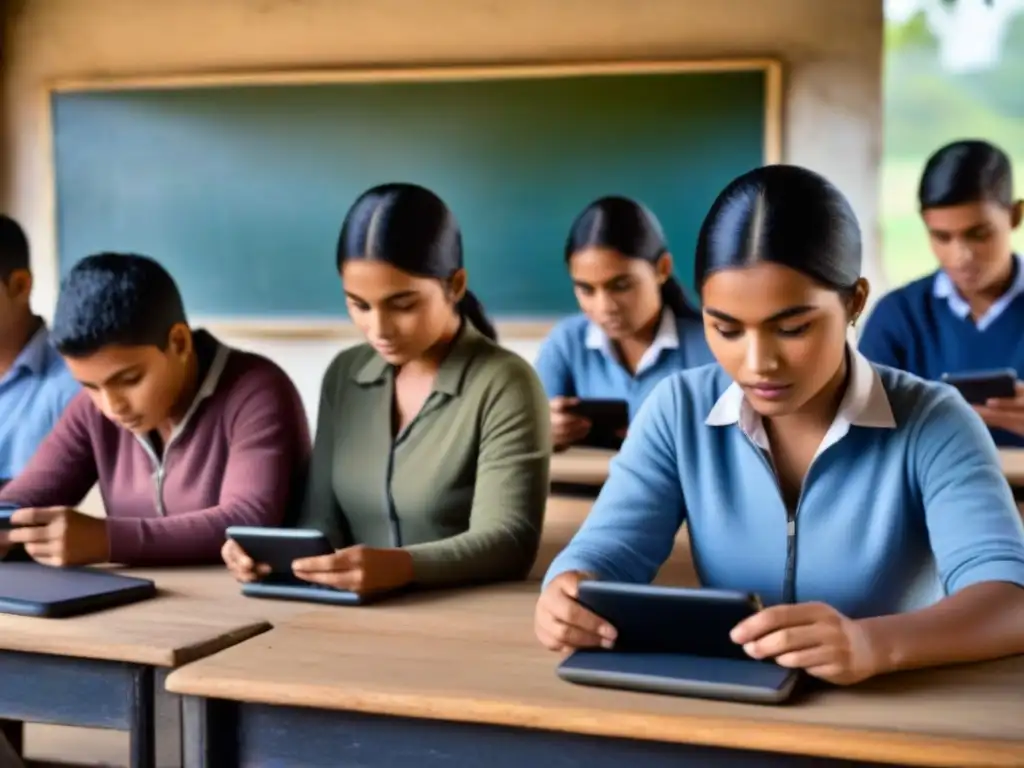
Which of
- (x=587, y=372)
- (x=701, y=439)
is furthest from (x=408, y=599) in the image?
(x=587, y=372)

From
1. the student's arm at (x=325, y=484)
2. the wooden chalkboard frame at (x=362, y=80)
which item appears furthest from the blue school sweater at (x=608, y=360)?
the student's arm at (x=325, y=484)

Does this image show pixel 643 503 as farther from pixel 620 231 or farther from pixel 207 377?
pixel 620 231

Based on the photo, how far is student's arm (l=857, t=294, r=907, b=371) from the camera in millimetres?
3203

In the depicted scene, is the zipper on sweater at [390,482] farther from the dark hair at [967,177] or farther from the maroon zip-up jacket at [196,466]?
the dark hair at [967,177]

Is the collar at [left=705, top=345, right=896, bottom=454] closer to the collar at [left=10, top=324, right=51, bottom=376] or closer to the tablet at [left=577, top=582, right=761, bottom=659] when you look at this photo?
the tablet at [left=577, top=582, right=761, bottom=659]

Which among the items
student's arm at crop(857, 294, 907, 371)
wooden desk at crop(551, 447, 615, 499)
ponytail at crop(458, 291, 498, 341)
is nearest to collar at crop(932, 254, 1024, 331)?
student's arm at crop(857, 294, 907, 371)

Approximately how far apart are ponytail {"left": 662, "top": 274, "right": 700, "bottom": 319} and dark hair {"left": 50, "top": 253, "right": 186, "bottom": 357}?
5.32 ft

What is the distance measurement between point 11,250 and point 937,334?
2.33 metres

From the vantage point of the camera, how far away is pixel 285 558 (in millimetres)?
1629

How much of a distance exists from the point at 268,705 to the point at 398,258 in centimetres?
77

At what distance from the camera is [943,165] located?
9.57 feet

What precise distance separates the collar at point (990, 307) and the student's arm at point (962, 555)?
187 centimetres

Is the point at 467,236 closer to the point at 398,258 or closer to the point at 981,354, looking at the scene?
the point at 981,354

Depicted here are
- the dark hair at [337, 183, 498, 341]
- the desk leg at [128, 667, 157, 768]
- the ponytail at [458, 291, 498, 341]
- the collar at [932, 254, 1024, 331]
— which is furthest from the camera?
the collar at [932, 254, 1024, 331]
